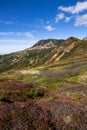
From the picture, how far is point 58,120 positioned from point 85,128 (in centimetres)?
181

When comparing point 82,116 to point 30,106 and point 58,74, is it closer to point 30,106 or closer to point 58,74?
point 30,106

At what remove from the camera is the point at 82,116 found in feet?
49.4

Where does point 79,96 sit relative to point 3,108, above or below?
below

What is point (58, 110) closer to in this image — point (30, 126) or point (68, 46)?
point (30, 126)

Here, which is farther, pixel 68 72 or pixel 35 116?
pixel 68 72

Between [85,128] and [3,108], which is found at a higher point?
[3,108]

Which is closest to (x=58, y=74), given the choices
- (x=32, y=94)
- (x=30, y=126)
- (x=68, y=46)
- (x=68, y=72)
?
(x=68, y=72)

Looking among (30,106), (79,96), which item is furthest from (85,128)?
(79,96)

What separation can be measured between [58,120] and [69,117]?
92 cm

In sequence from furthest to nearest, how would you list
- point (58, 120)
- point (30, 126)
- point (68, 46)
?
point (68, 46) < point (58, 120) < point (30, 126)

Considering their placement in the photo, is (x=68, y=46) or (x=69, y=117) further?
(x=68, y=46)

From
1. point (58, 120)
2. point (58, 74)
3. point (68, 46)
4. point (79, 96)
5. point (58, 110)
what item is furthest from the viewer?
point (68, 46)

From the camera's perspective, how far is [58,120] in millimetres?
14367

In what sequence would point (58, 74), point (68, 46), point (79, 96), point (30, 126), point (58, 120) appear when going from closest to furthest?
1. point (30, 126)
2. point (58, 120)
3. point (79, 96)
4. point (58, 74)
5. point (68, 46)
